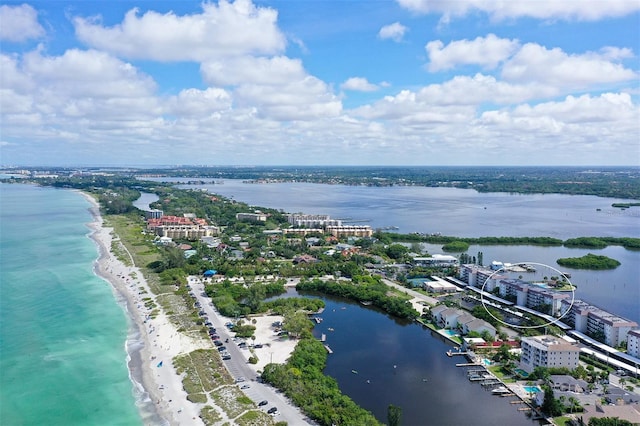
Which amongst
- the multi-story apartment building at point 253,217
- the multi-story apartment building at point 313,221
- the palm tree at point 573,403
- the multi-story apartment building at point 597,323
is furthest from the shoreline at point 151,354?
the multi-story apartment building at point 253,217

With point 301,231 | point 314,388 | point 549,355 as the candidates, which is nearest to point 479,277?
point 549,355

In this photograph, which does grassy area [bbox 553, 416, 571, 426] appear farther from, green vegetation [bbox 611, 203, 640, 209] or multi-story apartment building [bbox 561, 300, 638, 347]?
green vegetation [bbox 611, 203, 640, 209]

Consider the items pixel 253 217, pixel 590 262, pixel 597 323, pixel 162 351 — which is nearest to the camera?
pixel 162 351

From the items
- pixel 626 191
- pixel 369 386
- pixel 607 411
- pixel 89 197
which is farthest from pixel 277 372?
pixel 626 191

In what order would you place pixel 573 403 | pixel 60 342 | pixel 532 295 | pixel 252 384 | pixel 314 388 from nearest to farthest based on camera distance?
pixel 573 403 < pixel 314 388 < pixel 252 384 < pixel 60 342 < pixel 532 295

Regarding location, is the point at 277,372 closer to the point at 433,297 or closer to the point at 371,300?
the point at 371,300

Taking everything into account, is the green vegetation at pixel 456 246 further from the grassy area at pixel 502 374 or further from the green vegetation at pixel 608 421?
the green vegetation at pixel 608 421

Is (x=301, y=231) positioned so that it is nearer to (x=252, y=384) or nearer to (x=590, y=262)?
(x=590, y=262)

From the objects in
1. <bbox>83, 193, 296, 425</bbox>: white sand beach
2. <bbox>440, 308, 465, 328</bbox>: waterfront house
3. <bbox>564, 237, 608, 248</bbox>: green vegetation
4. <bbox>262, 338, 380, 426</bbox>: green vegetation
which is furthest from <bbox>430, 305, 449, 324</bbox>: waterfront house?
<bbox>564, 237, 608, 248</bbox>: green vegetation

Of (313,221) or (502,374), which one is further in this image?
(313,221)
